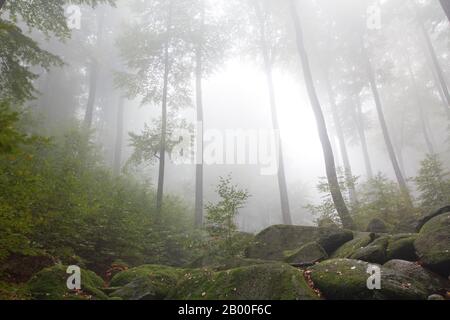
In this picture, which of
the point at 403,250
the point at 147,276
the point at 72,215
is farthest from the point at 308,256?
the point at 72,215

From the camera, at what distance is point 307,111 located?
98.5 ft

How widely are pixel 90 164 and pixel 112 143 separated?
1559 centimetres

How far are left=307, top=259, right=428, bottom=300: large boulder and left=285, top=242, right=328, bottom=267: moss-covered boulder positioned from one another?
1682mm

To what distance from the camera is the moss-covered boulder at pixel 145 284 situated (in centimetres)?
605

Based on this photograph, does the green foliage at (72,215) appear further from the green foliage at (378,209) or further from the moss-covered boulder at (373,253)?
the moss-covered boulder at (373,253)

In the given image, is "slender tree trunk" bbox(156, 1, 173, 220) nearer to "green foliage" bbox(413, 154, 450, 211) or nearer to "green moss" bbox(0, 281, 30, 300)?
"green moss" bbox(0, 281, 30, 300)

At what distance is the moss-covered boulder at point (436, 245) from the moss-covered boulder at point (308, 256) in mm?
2129

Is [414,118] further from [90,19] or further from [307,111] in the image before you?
[90,19]

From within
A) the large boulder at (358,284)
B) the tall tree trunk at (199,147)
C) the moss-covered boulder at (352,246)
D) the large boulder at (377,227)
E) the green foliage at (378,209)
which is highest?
the tall tree trunk at (199,147)

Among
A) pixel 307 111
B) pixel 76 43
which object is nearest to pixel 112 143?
pixel 76 43

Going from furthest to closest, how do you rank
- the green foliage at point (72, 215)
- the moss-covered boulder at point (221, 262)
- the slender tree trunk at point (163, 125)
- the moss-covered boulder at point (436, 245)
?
the slender tree trunk at point (163, 125) → the moss-covered boulder at point (221, 262) → the moss-covered boulder at point (436, 245) → the green foliage at point (72, 215)

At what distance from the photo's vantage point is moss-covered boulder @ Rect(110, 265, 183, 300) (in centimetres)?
605

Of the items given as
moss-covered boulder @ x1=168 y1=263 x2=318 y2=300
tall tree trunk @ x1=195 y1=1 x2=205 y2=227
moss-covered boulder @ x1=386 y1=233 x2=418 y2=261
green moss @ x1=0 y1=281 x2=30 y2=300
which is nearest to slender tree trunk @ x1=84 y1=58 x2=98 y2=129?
tall tree trunk @ x1=195 y1=1 x2=205 y2=227

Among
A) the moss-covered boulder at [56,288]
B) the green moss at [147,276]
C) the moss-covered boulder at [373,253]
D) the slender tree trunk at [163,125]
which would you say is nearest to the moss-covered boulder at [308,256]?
the moss-covered boulder at [373,253]
